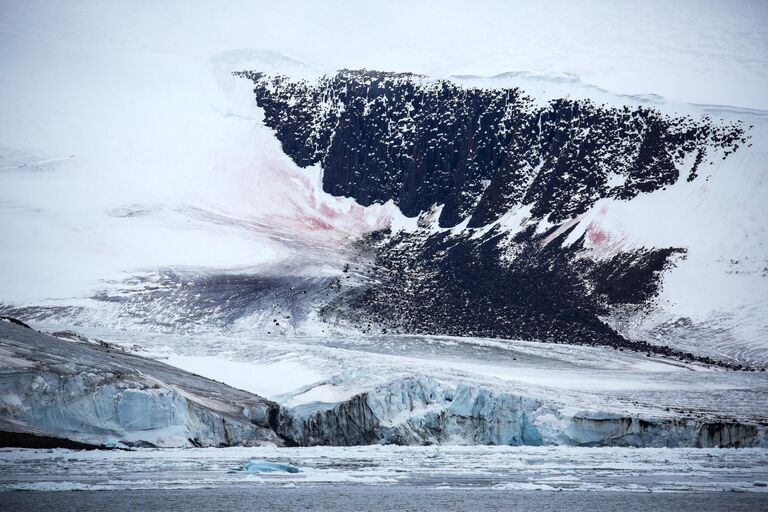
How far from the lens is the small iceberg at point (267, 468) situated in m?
22.5

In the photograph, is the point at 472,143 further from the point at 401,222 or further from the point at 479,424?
the point at 479,424

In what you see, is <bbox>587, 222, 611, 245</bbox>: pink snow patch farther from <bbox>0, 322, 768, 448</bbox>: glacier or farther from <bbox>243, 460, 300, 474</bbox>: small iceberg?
<bbox>243, 460, 300, 474</bbox>: small iceberg

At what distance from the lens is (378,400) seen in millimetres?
33438

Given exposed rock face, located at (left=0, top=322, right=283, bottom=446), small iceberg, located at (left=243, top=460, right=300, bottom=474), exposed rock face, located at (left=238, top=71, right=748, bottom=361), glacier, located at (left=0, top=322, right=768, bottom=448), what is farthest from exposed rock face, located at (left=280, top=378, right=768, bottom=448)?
exposed rock face, located at (left=238, top=71, right=748, bottom=361)

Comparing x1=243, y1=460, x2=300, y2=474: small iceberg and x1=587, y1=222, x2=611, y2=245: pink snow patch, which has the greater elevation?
x1=587, y1=222, x2=611, y2=245: pink snow patch

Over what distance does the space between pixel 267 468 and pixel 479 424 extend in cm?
1309

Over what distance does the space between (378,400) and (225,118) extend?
308 feet

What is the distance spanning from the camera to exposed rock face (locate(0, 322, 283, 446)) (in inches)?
1011

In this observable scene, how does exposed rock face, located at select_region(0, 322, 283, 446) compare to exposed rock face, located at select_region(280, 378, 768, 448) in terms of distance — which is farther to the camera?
exposed rock face, located at select_region(280, 378, 768, 448)

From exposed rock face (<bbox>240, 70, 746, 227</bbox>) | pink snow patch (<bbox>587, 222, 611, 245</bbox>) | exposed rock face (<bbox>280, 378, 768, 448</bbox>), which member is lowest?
exposed rock face (<bbox>280, 378, 768, 448</bbox>)

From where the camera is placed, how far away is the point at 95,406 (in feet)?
88.1

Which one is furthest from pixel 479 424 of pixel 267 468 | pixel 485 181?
pixel 485 181

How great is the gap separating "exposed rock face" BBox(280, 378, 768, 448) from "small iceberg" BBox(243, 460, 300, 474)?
8.97 meters

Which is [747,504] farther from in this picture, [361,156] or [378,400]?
[361,156]
